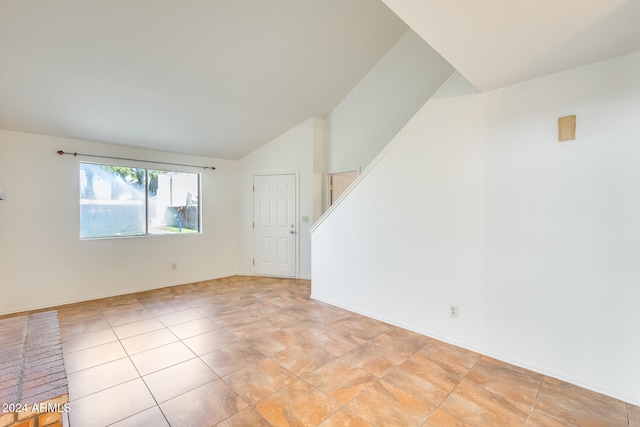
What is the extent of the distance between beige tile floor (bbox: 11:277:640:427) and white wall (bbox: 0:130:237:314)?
84 cm

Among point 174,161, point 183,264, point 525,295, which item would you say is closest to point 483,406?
point 525,295

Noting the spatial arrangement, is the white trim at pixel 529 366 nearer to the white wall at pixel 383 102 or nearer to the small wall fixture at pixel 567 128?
the small wall fixture at pixel 567 128

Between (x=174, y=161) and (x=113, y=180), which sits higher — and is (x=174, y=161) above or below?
above

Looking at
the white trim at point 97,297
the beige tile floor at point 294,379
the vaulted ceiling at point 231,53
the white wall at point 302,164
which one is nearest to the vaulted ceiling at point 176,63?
the vaulted ceiling at point 231,53

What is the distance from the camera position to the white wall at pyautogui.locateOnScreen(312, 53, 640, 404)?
1.98 m

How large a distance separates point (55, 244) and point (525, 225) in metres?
5.54

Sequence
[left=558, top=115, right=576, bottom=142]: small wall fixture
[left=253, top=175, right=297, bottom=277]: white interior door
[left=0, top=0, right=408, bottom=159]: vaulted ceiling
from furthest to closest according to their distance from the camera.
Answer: [left=253, top=175, right=297, bottom=277]: white interior door, [left=0, top=0, right=408, bottom=159]: vaulted ceiling, [left=558, top=115, right=576, bottom=142]: small wall fixture

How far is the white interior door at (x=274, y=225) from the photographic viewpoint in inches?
212

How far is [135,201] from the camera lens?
15.4ft

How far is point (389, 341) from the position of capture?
284 centimetres

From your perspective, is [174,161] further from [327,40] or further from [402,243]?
[402,243]

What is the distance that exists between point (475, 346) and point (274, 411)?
189cm

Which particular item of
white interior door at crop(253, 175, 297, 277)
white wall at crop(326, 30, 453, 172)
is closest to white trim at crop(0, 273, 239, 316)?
white interior door at crop(253, 175, 297, 277)

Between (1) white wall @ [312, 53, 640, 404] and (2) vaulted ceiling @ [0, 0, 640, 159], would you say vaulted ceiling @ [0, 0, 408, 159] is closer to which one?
(2) vaulted ceiling @ [0, 0, 640, 159]
